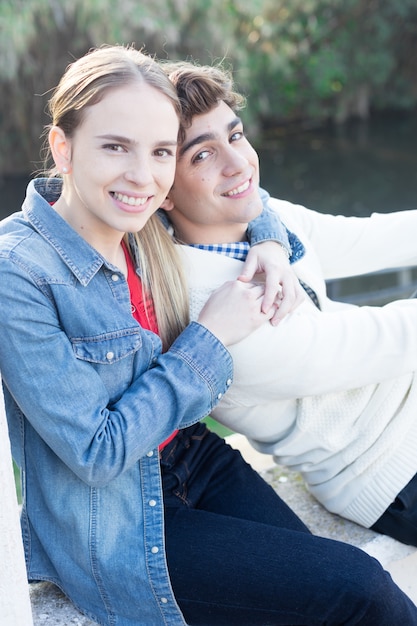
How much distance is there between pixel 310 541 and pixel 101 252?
30.1 inches

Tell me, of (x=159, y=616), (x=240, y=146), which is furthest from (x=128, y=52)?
(x=159, y=616)

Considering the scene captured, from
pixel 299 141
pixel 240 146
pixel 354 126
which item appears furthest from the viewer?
pixel 354 126

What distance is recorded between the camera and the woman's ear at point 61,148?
66.4 inches

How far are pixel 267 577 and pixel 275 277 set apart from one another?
65 cm

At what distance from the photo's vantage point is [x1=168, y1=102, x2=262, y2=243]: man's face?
197cm

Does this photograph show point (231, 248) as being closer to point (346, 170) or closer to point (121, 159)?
point (121, 159)

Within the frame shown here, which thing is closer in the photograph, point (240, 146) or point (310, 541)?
point (310, 541)

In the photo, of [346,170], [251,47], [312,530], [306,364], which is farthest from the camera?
[251,47]

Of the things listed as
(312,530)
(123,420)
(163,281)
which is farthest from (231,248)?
(312,530)

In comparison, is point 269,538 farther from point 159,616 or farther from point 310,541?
point 159,616

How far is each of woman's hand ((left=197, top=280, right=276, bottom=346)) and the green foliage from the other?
442 cm

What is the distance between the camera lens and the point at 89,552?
5.43 ft

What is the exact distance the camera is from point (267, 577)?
65.9 inches

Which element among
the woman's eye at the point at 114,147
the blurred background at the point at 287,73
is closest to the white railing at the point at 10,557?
the woman's eye at the point at 114,147
